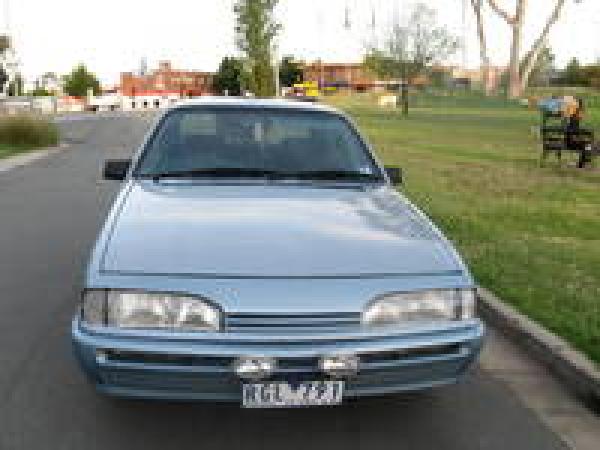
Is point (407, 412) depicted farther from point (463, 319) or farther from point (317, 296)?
point (317, 296)

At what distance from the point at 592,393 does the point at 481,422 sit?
70cm

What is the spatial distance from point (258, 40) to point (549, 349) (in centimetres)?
3594

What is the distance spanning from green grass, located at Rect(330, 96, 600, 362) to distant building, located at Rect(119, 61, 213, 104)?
67.9 meters

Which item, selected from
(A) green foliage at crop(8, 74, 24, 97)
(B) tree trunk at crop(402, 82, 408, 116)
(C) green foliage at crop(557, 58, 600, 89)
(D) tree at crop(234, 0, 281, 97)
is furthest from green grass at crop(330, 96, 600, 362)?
(C) green foliage at crop(557, 58, 600, 89)

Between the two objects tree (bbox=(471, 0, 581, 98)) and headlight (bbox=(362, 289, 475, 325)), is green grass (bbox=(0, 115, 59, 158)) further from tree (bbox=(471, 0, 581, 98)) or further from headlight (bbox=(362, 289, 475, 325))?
tree (bbox=(471, 0, 581, 98))

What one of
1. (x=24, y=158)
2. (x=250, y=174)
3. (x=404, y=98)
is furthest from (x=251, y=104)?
(x=404, y=98)

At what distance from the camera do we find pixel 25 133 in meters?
24.8

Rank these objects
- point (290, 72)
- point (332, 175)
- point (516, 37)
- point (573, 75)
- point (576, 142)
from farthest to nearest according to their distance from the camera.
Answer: point (573, 75) < point (290, 72) < point (516, 37) < point (576, 142) < point (332, 175)

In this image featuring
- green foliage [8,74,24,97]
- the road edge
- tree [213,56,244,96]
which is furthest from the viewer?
green foliage [8,74,24,97]

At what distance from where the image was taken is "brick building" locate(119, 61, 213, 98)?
87.7 meters

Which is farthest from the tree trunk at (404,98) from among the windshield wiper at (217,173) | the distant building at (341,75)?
the distant building at (341,75)

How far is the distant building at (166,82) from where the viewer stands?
87500mm

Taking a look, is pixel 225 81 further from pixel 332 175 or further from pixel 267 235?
pixel 267 235

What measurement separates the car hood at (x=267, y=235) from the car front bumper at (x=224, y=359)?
0.28 metres
